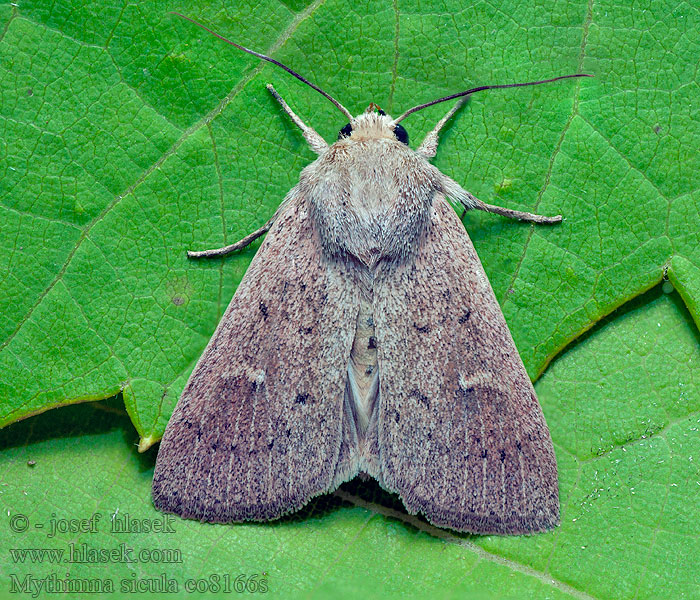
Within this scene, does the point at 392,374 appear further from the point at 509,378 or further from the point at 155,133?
the point at 155,133

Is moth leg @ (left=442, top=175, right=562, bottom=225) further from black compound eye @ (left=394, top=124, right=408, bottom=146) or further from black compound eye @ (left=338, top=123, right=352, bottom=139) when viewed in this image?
black compound eye @ (left=338, top=123, right=352, bottom=139)

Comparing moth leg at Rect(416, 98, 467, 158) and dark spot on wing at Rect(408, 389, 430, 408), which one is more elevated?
moth leg at Rect(416, 98, 467, 158)

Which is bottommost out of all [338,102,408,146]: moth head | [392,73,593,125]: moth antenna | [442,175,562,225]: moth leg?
[442,175,562,225]: moth leg


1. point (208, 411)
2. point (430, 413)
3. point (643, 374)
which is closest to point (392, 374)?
point (430, 413)

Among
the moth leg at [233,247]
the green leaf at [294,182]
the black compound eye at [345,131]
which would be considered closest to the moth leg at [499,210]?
the green leaf at [294,182]

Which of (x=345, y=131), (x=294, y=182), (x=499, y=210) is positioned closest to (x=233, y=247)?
(x=294, y=182)

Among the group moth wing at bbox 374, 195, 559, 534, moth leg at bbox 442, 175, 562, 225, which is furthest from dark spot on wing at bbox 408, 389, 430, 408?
moth leg at bbox 442, 175, 562, 225

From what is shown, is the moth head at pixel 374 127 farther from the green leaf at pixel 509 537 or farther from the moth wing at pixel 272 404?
the green leaf at pixel 509 537
